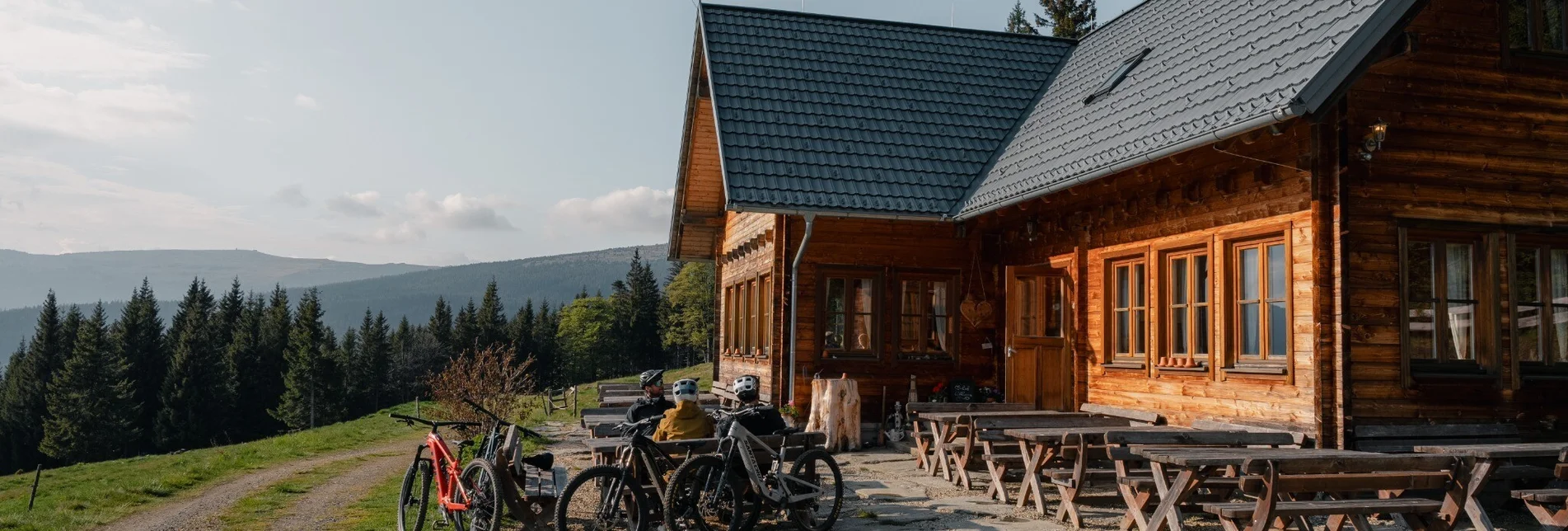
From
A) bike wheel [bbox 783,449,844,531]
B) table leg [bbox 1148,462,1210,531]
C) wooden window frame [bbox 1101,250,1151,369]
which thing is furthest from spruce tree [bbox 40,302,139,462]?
table leg [bbox 1148,462,1210,531]

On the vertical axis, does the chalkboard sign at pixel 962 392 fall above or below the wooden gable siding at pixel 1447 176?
below

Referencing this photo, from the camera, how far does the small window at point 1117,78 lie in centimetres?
1424

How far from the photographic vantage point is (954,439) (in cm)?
1214

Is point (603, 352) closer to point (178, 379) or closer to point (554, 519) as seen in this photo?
point (178, 379)

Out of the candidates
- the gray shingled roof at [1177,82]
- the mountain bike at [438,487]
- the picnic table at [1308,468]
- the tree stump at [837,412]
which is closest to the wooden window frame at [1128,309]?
the gray shingled roof at [1177,82]

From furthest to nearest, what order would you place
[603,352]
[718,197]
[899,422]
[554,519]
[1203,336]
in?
[603,352], [718,197], [899,422], [1203,336], [554,519]

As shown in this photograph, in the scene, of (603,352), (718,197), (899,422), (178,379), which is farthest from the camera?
(603,352)

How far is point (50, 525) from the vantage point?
14.0m

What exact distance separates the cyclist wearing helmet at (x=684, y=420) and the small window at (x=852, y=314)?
6442 mm

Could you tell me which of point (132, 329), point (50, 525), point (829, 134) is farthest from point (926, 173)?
point (132, 329)

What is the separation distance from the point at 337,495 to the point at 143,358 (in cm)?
7287

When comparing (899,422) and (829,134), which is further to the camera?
(829,134)

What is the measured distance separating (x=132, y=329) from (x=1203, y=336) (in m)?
81.7

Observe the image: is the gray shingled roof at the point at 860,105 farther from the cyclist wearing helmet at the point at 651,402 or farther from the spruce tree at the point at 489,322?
the spruce tree at the point at 489,322
